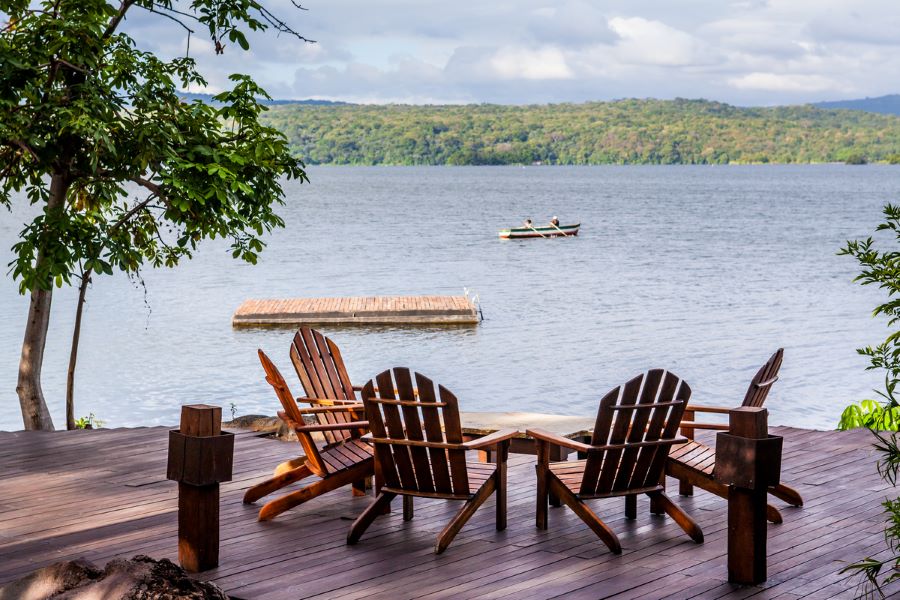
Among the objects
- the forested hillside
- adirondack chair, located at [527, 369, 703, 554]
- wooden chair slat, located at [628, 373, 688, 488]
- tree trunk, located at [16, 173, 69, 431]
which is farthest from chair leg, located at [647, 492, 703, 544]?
the forested hillside

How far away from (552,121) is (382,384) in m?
119

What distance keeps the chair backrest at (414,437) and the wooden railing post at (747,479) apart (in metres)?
1.18

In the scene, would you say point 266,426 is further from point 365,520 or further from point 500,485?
point 500,485

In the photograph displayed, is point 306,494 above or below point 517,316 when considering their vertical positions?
above

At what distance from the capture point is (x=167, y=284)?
38219mm

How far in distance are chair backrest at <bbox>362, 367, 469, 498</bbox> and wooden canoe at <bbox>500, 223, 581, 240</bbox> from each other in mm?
46397

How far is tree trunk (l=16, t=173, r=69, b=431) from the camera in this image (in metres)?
8.25

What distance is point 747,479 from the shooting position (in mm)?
4156

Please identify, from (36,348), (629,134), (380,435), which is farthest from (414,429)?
(629,134)

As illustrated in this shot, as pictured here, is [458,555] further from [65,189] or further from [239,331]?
[239,331]

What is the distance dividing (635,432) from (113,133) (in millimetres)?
4804

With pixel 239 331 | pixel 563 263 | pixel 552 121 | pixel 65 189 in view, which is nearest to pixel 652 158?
pixel 552 121

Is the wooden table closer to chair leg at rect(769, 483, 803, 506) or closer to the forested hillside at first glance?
chair leg at rect(769, 483, 803, 506)

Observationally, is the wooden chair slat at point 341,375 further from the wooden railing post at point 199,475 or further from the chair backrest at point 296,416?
the wooden railing post at point 199,475
